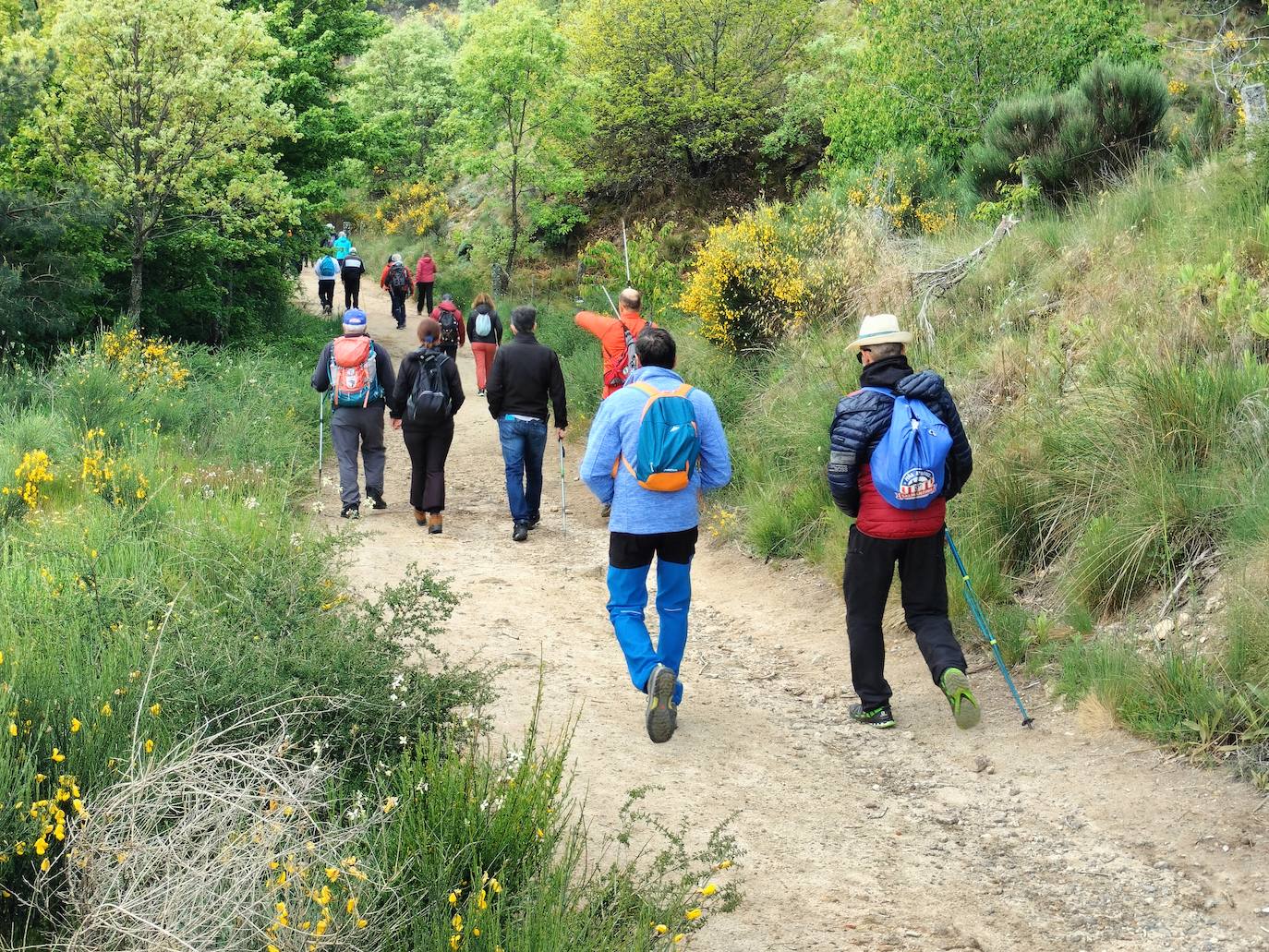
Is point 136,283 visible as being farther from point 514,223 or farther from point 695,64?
point 695,64

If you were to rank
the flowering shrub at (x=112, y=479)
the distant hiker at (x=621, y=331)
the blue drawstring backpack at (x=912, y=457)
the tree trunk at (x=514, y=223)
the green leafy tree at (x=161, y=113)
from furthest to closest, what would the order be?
1. the tree trunk at (x=514, y=223)
2. the green leafy tree at (x=161, y=113)
3. the distant hiker at (x=621, y=331)
4. the flowering shrub at (x=112, y=479)
5. the blue drawstring backpack at (x=912, y=457)

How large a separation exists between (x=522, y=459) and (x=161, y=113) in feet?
27.4

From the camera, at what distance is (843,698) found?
21.8ft

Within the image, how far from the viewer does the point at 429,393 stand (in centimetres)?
1027

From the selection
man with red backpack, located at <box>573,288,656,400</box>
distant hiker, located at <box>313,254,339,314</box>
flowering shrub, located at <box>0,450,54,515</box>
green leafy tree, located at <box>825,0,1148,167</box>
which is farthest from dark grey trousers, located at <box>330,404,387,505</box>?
distant hiker, located at <box>313,254,339,314</box>

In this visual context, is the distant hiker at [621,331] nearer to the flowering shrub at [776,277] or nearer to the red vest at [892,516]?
the flowering shrub at [776,277]

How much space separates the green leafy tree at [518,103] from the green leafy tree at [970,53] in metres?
9.18

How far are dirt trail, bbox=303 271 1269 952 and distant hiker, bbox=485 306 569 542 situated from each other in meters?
2.23

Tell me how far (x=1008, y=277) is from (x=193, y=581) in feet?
23.8

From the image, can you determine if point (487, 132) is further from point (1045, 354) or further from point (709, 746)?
point (709, 746)

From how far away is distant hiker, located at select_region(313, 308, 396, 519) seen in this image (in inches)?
411

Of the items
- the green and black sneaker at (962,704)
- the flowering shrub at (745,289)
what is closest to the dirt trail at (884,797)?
the green and black sneaker at (962,704)

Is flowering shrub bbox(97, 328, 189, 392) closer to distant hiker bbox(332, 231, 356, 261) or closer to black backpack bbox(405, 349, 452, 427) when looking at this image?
black backpack bbox(405, 349, 452, 427)

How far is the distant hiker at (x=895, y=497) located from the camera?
18.8 feet
